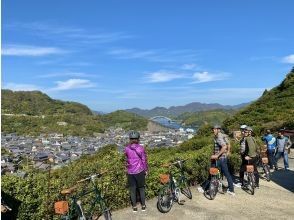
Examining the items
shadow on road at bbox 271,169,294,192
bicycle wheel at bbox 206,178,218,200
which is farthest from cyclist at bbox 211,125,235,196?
shadow on road at bbox 271,169,294,192

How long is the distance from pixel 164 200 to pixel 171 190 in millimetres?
559

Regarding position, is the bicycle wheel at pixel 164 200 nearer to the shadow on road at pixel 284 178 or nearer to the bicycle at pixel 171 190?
the bicycle at pixel 171 190

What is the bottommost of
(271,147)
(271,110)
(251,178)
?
(251,178)

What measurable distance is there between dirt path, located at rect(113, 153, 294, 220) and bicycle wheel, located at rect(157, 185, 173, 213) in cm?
12

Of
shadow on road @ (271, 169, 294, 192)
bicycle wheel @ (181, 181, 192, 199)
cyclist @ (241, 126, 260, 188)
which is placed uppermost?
cyclist @ (241, 126, 260, 188)

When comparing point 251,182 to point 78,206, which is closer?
point 78,206

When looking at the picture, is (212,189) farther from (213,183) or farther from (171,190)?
(171,190)

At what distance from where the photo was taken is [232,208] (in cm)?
1048

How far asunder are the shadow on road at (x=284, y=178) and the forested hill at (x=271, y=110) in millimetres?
14625

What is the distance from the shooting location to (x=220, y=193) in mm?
11836

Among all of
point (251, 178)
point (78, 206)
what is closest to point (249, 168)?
point (251, 178)

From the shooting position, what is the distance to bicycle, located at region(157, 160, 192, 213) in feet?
32.5

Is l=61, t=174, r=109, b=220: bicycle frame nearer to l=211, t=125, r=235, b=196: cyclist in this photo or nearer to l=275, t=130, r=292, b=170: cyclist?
l=211, t=125, r=235, b=196: cyclist

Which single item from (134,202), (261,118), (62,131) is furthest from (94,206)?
(62,131)
